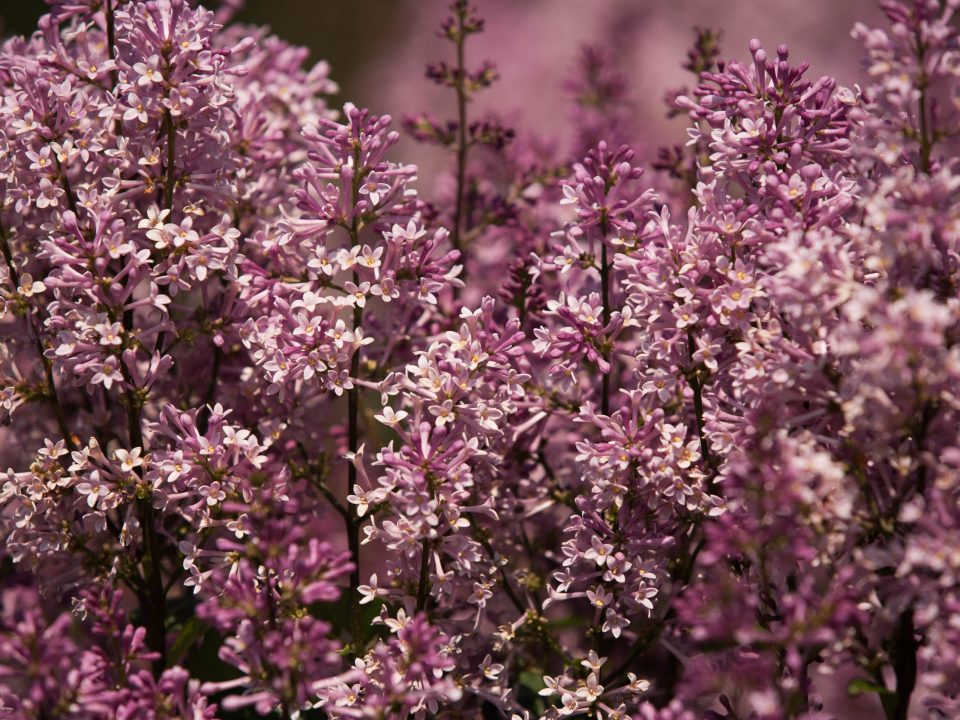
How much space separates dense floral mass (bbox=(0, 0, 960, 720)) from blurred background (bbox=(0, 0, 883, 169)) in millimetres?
908

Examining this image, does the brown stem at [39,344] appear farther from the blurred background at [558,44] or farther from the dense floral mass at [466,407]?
the blurred background at [558,44]

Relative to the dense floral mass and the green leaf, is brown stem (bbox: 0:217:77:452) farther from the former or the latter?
the green leaf

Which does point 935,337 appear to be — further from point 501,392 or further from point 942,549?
point 501,392

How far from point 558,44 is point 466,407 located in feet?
6.49

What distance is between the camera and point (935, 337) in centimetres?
83

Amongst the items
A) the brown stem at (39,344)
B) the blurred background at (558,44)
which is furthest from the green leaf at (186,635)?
the blurred background at (558,44)

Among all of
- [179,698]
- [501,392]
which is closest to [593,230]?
[501,392]

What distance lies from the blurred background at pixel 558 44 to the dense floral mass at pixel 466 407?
908 mm

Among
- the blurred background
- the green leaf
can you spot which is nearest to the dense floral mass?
the green leaf

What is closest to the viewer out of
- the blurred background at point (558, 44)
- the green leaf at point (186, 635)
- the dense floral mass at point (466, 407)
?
the dense floral mass at point (466, 407)

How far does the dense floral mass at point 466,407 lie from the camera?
919 millimetres

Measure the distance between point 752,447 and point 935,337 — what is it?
0.21 meters

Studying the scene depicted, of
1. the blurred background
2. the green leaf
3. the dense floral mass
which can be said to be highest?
the blurred background

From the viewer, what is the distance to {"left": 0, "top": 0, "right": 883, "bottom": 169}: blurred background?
2.51 m
